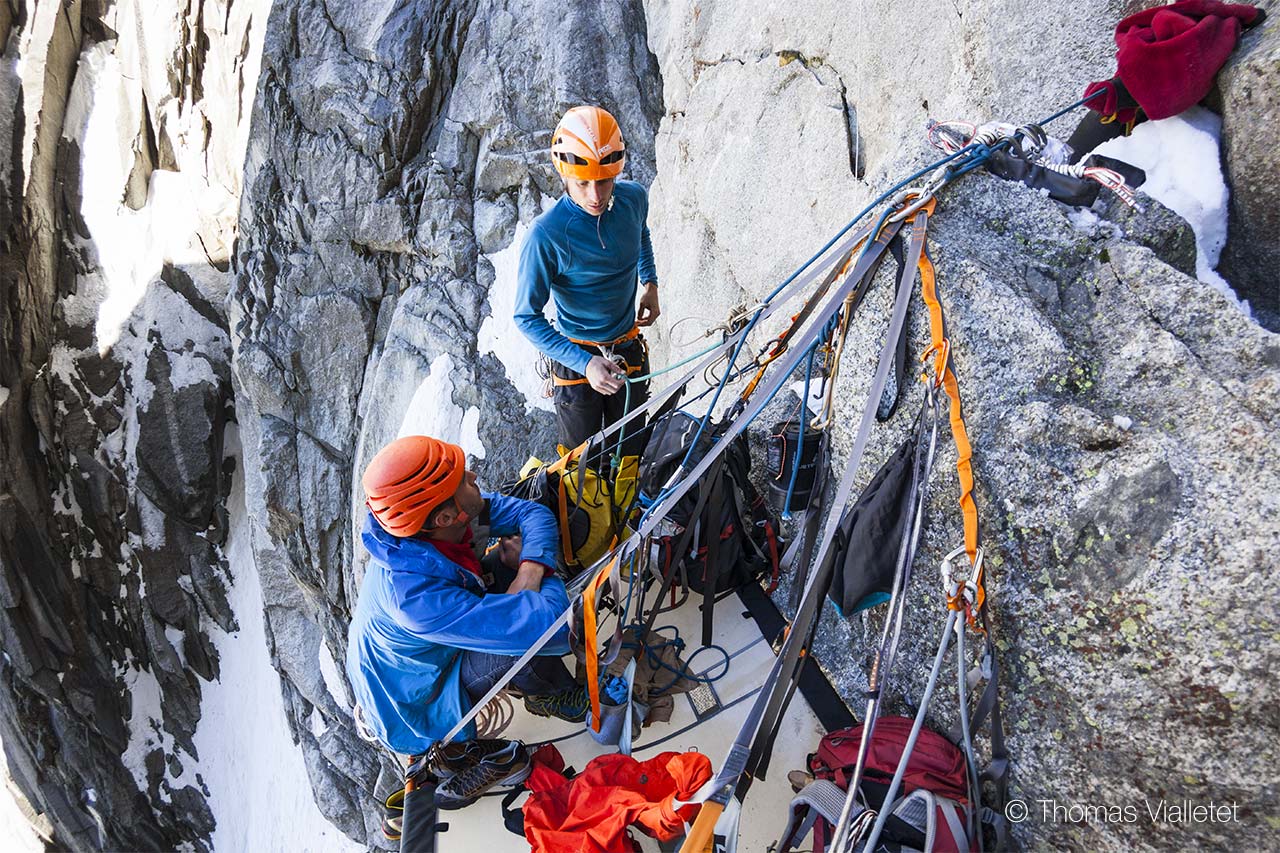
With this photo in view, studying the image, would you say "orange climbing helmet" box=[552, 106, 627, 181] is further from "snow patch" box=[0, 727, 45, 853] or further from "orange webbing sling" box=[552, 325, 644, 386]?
"snow patch" box=[0, 727, 45, 853]

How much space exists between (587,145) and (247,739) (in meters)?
12.6

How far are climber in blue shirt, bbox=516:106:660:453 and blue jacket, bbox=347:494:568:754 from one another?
116cm

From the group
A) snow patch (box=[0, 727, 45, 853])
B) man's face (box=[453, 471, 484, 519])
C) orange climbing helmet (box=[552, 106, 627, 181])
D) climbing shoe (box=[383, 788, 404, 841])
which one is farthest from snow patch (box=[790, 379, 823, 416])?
snow patch (box=[0, 727, 45, 853])

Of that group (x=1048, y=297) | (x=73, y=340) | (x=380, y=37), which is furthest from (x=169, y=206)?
(x=1048, y=297)

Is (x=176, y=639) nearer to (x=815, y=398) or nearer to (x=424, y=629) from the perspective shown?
(x=424, y=629)

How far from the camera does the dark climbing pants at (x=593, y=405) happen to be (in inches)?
143

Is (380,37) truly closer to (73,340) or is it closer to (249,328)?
(249,328)

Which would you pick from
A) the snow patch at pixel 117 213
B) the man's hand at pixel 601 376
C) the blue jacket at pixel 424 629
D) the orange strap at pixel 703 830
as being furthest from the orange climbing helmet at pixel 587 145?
the snow patch at pixel 117 213

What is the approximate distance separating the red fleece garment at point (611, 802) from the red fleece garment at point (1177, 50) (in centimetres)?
257

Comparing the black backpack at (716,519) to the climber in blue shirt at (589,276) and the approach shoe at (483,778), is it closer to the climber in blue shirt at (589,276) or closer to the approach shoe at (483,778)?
the climber in blue shirt at (589,276)

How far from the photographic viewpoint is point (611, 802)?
228cm

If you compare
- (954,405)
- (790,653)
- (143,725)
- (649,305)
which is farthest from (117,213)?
(954,405)

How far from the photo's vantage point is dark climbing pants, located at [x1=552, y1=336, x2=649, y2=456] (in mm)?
3639

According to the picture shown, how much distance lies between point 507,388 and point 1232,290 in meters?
6.43
